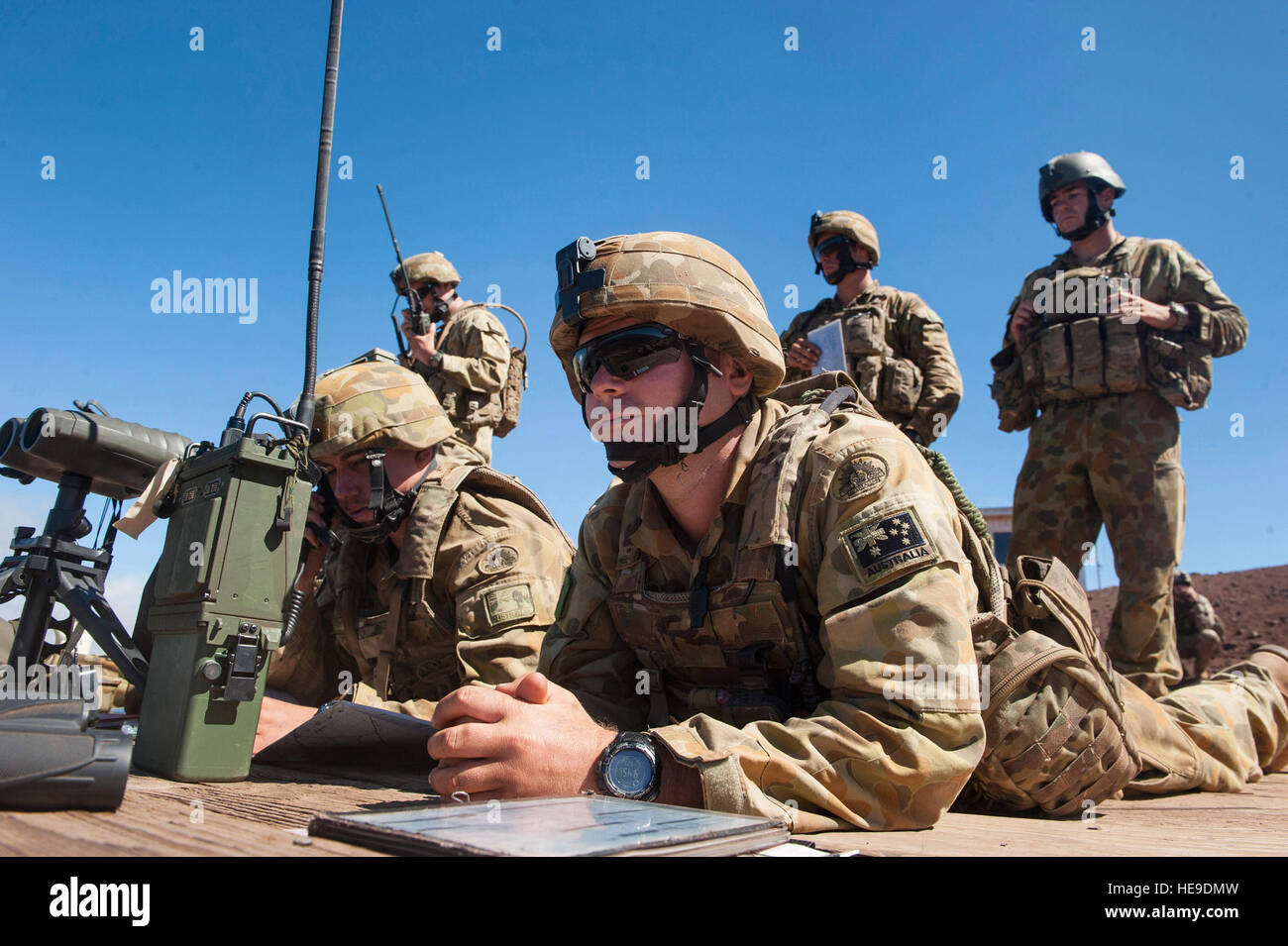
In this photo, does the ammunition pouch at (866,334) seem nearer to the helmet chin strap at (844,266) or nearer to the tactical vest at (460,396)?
the helmet chin strap at (844,266)

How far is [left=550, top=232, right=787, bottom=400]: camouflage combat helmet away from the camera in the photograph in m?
2.59

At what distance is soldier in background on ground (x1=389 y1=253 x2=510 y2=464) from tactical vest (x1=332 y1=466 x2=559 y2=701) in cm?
326

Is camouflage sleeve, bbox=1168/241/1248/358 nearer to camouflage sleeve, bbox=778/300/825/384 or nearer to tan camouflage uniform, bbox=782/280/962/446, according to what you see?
tan camouflage uniform, bbox=782/280/962/446

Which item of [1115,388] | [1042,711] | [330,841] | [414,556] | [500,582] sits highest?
[1115,388]

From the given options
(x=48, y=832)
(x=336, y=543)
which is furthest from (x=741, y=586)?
(x=336, y=543)

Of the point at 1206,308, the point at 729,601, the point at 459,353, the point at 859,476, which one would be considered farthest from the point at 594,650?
the point at 459,353

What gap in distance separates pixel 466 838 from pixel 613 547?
1.76 metres

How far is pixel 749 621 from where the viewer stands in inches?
93.5

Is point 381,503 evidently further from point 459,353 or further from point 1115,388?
point 1115,388

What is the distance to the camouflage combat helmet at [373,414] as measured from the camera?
4.04 metres

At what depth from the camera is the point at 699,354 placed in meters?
2.67

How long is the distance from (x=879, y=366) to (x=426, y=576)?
12.2 feet
